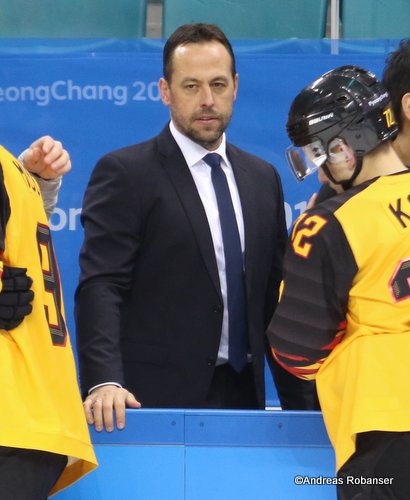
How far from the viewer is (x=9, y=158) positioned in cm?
185

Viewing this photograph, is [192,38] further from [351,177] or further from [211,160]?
[351,177]

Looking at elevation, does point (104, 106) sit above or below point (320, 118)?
below

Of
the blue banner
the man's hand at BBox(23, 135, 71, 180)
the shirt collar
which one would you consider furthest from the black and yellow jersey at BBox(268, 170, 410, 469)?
the blue banner

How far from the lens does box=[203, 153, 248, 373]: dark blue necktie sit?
2.72 meters

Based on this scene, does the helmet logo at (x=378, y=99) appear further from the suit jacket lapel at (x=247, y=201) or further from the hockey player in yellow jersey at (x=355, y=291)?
the suit jacket lapel at (x=247, y=201)

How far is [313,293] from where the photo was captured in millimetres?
1936

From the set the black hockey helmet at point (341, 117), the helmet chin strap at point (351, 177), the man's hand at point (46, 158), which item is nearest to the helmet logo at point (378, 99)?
the black hockey helmet at point (341, 117)

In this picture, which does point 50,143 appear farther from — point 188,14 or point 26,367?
point 188,14

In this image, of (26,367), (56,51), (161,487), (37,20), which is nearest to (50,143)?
(26,367)

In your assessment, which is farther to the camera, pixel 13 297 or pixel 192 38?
Result: pixel 192 38

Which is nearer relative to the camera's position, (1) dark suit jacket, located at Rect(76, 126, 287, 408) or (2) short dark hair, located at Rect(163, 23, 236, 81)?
(1) dark suit jacket, located at Rect(76, 126, 287, 408)

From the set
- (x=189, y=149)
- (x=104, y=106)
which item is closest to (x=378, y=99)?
(x=189, y=149)

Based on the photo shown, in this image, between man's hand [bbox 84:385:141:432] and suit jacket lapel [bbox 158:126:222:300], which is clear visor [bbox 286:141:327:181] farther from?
man's hand [bbox 84:385:141:432]

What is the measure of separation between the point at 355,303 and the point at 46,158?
80 centimetres
